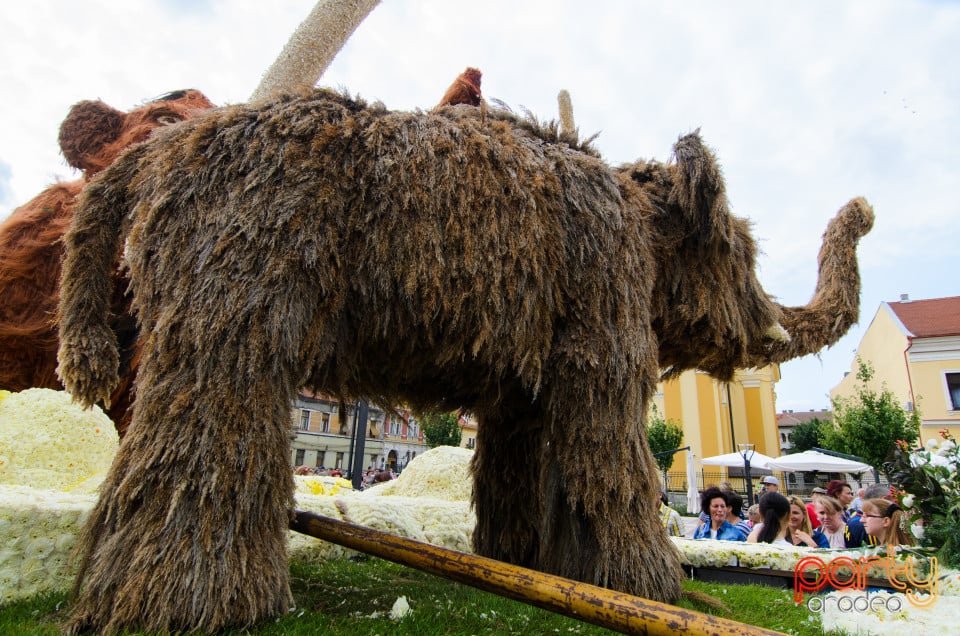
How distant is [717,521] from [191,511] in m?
5.26

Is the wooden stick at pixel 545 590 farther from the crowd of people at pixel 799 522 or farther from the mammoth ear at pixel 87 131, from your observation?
the mammoth ear at pixel 87 131

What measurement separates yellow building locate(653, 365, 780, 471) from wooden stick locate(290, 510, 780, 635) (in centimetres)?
2491

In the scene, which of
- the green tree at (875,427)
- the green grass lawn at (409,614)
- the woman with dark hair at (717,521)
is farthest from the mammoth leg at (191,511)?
the green tree at (875,427)

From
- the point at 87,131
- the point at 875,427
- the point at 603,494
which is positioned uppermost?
the point at 87,131

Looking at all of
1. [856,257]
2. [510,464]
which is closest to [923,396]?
[856,257]

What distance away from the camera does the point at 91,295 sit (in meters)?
2.13

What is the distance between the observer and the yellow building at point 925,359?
2127 centimetres

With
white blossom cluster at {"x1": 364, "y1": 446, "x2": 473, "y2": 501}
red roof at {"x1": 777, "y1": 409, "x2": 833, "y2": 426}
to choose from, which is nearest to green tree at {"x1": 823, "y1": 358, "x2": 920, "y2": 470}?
white blossom cluster at {"x1": 364, "y1": 446, "x2": 473, "y2": 501}

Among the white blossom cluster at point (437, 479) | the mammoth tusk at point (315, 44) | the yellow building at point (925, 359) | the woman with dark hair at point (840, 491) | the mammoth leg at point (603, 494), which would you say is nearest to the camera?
the mammoth leg at point (603, 494)

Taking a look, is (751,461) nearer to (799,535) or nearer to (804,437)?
(799,535)

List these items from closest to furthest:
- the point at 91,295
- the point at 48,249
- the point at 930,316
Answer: the point at 91,295, the point at 48,249, the point at 930,316

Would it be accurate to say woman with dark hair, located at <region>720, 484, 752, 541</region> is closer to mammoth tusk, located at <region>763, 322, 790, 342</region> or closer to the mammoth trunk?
the mammoth trunk

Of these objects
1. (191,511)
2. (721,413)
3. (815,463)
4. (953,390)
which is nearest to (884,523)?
(191,511)

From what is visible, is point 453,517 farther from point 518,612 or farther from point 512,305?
point 512,305
